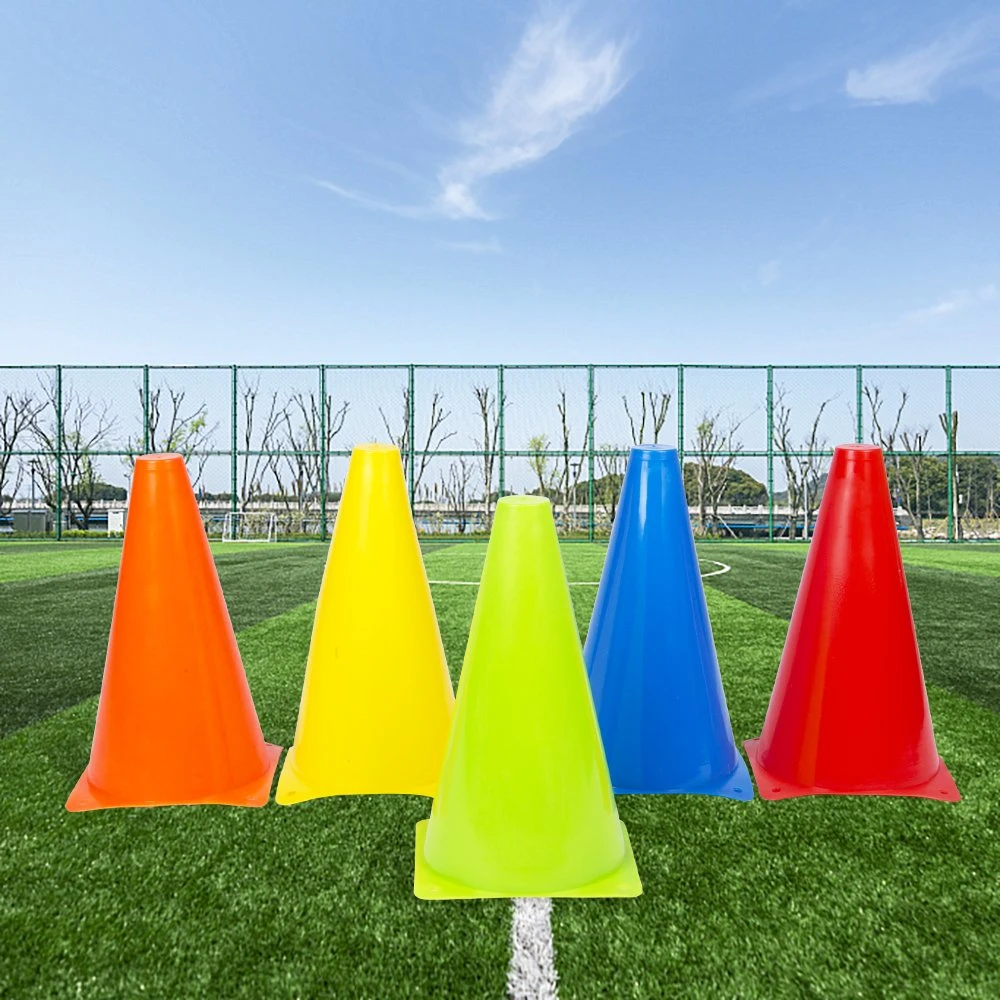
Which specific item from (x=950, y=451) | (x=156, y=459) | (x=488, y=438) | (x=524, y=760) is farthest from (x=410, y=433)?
(x=524, y=760)

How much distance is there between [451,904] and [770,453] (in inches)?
797

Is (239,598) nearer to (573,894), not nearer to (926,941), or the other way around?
(573,894)

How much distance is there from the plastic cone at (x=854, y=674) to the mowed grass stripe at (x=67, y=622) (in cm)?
313

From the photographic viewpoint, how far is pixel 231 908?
178 centimetres

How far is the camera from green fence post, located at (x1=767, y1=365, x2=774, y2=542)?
20422 millimetres

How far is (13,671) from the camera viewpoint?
14.0 feet

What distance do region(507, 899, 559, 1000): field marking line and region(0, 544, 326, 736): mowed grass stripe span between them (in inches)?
99.8

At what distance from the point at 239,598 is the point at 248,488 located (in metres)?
16.4

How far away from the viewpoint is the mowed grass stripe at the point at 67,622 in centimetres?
375

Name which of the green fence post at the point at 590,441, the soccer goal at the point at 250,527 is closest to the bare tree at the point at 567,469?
the green fence post at the point at 590,441

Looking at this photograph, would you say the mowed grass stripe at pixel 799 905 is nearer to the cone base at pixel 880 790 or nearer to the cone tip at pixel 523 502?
the cone base at pixel 880 790

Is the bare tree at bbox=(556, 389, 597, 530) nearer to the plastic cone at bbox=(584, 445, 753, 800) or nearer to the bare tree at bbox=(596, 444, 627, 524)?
the bare tree at bbox=(596, 444, 627, 524)

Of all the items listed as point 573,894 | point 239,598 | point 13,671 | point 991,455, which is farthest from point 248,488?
point 573,894

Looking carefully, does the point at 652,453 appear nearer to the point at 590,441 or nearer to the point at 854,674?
the point at 854,674
